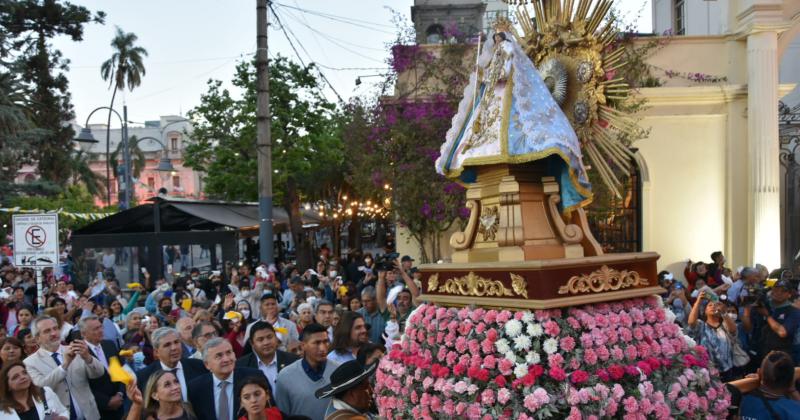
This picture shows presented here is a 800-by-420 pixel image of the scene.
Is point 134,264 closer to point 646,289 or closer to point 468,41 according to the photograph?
point 468,41

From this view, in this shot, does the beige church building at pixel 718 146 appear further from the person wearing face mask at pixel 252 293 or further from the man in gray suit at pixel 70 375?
the man in gray suit at pixel 70 375

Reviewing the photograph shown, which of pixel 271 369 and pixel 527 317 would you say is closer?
pixel 527 317

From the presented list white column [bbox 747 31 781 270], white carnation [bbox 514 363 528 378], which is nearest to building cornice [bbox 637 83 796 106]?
white column [bbox 747 31 781 270]

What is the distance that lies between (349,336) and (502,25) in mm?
3084

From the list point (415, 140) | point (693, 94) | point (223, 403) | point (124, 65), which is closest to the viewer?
point (223, 403)

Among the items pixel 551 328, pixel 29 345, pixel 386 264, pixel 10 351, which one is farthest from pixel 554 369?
pixel 386 264

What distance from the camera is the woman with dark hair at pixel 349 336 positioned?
A: 6523 millimetres

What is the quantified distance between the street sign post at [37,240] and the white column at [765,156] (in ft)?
48.0

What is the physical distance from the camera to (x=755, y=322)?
823 centimetres

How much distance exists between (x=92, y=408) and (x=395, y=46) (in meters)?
12.1

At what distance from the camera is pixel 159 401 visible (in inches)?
189

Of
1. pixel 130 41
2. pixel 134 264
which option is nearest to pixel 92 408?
pixel 134 264

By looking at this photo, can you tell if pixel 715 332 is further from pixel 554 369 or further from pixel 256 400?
pixel 256 400

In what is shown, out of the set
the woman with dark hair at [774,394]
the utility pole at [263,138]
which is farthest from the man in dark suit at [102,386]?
the utility pole at [263,138]
